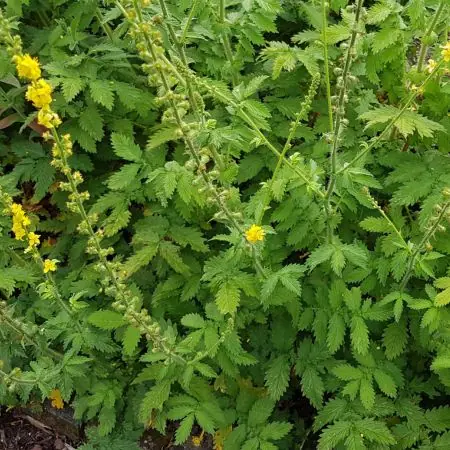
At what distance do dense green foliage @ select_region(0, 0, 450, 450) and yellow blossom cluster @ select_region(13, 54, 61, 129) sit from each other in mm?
547

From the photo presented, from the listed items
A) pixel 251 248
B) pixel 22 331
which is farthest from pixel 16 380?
pixel 251 248

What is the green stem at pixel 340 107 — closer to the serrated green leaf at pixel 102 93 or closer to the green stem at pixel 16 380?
the serrated green leaf at pixel 102 93

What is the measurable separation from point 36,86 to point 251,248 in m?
1.24

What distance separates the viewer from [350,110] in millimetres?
3500

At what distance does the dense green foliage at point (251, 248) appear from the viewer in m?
2.78

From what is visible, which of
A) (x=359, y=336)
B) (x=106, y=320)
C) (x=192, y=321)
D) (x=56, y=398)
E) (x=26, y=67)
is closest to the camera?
(x=26, y=67)

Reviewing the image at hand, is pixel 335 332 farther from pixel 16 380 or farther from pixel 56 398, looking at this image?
pixel 56 398

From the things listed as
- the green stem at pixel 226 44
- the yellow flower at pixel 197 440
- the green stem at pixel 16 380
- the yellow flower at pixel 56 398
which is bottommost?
the yellow flower at pixel 197 440

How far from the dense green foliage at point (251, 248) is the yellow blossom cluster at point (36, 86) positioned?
0.55 meters

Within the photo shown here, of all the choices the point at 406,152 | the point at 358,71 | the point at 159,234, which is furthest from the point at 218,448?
the point at 358,71

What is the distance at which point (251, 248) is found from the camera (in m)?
2.70

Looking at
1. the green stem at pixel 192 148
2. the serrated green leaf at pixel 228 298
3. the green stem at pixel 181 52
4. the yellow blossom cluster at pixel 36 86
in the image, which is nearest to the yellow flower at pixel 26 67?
the yellow blossom cluster at pixel 36 86

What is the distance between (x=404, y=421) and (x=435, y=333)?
1.74 feet

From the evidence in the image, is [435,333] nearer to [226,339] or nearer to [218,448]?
[226,339]
